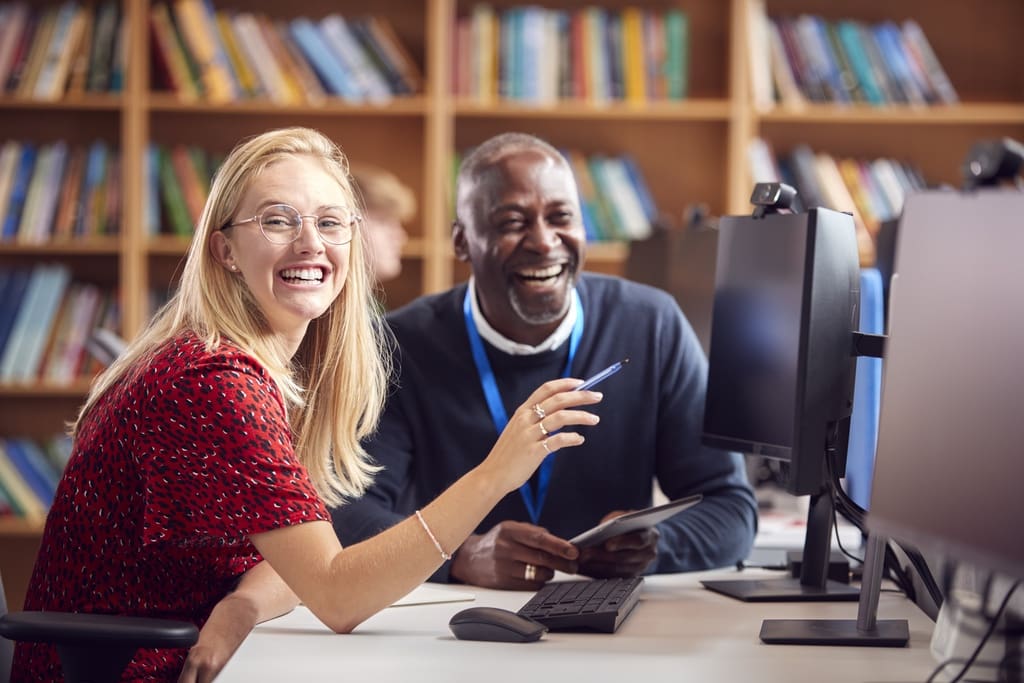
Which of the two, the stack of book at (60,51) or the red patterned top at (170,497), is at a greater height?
the stack of book at (60,51)

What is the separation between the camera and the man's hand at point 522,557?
5.54 feet

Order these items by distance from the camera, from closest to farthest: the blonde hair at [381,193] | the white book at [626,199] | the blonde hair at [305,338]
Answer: the blonde hair at [305,338], the blonde hair at [381,193], the white book at [626,199]

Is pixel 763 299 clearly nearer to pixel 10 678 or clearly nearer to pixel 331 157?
pixel 331 157

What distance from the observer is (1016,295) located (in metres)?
0.97

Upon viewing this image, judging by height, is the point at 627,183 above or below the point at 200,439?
above

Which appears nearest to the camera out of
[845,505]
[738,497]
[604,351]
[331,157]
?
[845,505]

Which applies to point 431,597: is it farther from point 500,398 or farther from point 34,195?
point 34,195

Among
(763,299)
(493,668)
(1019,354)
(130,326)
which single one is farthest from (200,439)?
(130,326)

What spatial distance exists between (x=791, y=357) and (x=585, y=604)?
41 cm

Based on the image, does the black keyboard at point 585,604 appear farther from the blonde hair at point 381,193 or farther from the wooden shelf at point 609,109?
the wooden shelf at point 609,109

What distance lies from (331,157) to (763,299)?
67 centimetres

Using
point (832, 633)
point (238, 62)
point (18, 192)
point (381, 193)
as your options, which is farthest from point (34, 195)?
point (832, 633)

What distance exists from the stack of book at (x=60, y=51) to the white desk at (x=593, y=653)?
279 cm

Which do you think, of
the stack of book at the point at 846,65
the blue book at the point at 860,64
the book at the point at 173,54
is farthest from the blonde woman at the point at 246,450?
the blue book at the point at 860,64
